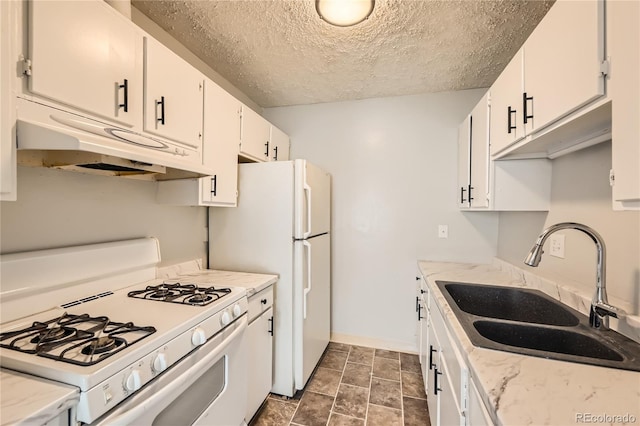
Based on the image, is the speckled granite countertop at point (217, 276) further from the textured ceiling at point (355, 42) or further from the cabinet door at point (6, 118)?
the textured ceiling at point (355, 42)

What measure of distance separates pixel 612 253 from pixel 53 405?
1.98 meters

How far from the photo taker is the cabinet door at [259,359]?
64.6 inches

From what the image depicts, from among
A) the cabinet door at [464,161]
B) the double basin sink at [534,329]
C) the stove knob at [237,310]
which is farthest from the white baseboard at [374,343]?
the stove knob at [237,310]

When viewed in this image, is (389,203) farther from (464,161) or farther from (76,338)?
(76,338)

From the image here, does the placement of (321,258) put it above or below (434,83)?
below

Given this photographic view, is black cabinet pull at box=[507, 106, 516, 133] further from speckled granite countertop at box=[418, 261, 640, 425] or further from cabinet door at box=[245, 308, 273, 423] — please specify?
cabinet door at box=[245, 308, 273, 423]

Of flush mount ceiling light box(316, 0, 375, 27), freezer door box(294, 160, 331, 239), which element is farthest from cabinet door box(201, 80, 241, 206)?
flush mount ceiling light box(316, 0, 375, 27)

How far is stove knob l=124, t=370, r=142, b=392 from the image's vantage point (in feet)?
2.64

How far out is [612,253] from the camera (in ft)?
3.80

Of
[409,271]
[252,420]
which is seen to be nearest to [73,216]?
[252,420]

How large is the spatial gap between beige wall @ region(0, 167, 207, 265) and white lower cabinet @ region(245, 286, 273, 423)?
26.5 inches

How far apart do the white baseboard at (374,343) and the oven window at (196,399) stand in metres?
1.68

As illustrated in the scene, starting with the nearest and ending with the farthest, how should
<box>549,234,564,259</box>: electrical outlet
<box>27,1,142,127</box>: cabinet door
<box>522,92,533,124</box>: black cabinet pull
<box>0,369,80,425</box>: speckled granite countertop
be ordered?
<box>0,369,80,425</box>: speckled granite countertop < <box>27,1,142,127</box>: cabinet door < <box>522,92,533,124</box>: black cabinet pull < <box>549,234,564,259</box>: electrical outlet

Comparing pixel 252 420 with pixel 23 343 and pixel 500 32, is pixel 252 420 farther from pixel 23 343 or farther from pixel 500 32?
pixel 500 32
